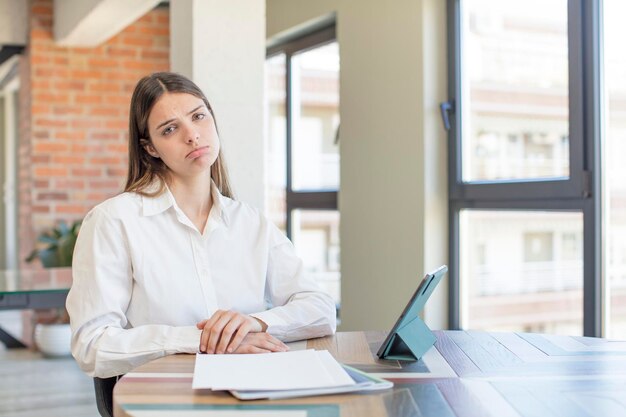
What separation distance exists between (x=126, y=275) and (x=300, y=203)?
10.6 ft

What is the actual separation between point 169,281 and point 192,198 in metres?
0.26

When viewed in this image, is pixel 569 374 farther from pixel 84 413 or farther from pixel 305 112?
pixel 305 112

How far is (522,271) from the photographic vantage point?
3682mm

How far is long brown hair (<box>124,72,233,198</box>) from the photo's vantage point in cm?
214

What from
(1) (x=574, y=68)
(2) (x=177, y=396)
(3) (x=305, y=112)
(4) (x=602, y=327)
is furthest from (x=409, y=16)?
(2) (x=177, y=396)

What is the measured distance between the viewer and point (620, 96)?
10.3ft

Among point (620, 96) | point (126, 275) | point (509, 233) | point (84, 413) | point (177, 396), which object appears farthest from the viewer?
point (84, 413)

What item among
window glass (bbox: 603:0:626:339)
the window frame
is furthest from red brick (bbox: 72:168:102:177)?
window glass (bbox: 603:0:626:339)

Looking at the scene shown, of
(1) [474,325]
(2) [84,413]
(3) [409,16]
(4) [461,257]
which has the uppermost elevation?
(3) [409,16]

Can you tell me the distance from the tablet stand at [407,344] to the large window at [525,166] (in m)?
1.67

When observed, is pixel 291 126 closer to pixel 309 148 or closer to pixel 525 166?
pixel 309 148

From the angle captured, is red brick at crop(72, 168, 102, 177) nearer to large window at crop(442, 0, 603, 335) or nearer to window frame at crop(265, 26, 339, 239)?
window frame at crop(265, 26, 339, 239)

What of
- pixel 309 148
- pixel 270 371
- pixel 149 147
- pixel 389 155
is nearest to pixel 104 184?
pixel 309 148

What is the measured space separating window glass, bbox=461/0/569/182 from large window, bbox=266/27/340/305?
43.1 inches
